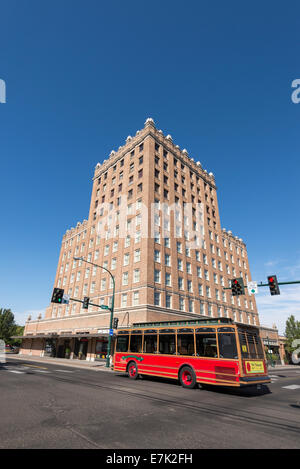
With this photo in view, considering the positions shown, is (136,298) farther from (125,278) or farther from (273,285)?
(273,285)

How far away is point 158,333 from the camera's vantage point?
1412cm

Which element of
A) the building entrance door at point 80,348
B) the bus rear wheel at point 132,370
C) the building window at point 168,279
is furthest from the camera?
the building entrance door at point 80,348

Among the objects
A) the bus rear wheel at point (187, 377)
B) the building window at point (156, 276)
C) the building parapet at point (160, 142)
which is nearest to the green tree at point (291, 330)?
the building parapet at point (160, 142)

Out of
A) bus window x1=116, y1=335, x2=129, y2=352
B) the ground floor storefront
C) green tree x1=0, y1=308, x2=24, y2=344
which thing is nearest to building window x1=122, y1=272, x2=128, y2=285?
the ground floor storefront

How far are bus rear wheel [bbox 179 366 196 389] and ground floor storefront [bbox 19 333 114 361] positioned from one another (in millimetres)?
16562

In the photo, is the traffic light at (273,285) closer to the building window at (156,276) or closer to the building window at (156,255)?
the building window at (156,276)

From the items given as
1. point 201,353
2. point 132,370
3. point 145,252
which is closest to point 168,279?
point 145,252

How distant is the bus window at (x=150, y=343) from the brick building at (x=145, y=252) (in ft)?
39.2

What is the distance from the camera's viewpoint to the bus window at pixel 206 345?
11352 millimetres

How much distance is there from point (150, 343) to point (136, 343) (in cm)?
126

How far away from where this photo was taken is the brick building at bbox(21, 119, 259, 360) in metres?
30.4

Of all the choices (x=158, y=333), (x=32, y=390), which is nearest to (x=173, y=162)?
(x=158, y=333)

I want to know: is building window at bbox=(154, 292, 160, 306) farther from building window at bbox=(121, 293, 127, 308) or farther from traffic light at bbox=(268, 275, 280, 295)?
traffic light at bbox=(268, 275, 280, 295)
